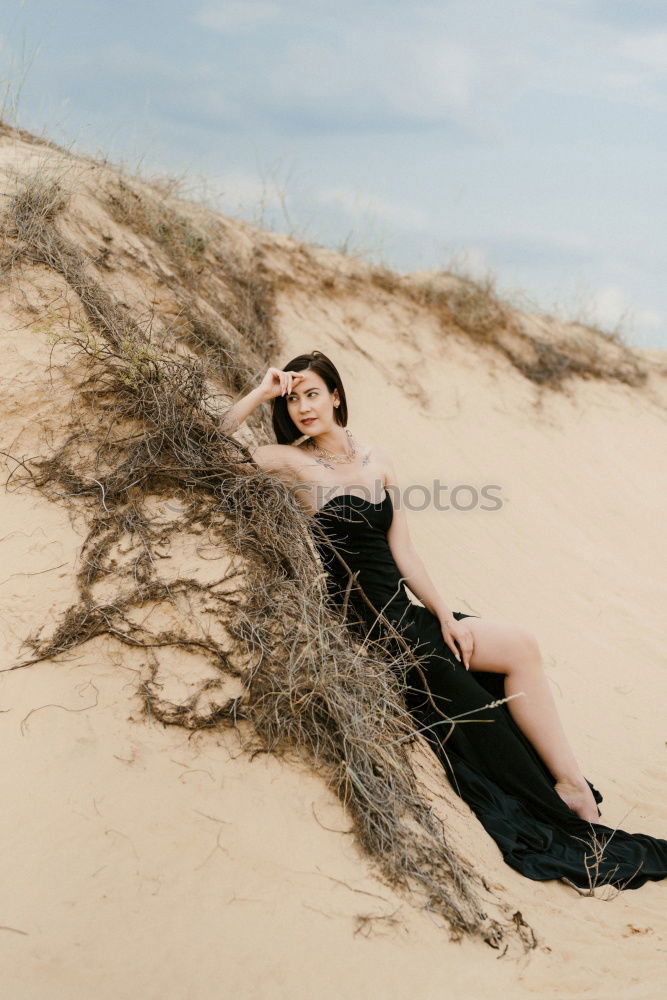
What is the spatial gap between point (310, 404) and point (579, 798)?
222 centimetres

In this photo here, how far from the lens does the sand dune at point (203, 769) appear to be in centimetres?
251

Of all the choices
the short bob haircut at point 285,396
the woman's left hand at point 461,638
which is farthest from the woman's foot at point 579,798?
the short bob haircut at point 285,396

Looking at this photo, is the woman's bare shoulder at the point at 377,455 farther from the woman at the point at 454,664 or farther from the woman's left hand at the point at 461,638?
the woman's left hand at the point at 461,638

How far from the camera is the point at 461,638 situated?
3.81 m

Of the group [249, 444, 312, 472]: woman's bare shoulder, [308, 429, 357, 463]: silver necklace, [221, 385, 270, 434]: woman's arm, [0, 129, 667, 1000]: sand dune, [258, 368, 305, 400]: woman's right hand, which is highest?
[258, 368, 305, 400]: woman's right hand

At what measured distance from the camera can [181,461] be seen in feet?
12.3

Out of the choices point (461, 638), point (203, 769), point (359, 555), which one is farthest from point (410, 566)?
point (203, 769)

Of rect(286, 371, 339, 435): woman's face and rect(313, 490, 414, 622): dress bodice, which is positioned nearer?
rect(313, 490, 414, 622): dress bodice

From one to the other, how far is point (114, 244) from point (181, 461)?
2.38 meters

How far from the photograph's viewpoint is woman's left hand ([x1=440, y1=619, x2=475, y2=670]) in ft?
12.5

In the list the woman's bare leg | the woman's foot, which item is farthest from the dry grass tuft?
the woman's foot

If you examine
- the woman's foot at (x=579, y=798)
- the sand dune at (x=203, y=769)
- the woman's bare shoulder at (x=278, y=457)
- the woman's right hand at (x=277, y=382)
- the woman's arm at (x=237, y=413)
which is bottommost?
the woman's foot at (x=579, y=798)

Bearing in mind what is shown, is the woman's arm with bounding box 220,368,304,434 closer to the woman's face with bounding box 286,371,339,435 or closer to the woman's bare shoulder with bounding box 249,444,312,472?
the woman's face with bounding box 286,371,339,435

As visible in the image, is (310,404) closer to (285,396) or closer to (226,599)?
(285,396)
